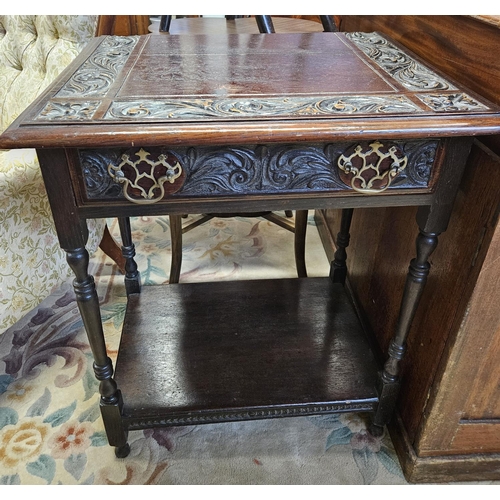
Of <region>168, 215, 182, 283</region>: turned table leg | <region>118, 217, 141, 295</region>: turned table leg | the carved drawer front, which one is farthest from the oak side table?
<region>168, 215, 182, 283</region>: turned table leg

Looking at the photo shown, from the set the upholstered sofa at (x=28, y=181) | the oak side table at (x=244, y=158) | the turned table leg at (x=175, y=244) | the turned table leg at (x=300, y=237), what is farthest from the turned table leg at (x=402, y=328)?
the upholstered sofa at (x=28, y=181)

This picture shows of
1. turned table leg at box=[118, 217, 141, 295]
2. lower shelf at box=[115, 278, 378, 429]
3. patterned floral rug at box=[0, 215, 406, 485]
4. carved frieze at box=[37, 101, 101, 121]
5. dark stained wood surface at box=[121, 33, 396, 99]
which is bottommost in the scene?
patterned floral rug at box=[0, 215, 406, 485]

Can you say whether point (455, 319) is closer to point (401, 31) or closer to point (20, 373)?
point (401, 31)

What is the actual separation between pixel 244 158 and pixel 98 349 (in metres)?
0.42

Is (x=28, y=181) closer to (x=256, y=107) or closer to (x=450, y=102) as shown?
(x=256, y=107)

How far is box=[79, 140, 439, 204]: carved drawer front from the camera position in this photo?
54 cm

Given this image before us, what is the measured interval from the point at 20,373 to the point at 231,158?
0.84 metres

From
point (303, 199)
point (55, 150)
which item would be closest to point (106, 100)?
point (55, 150)

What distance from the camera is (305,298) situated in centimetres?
108

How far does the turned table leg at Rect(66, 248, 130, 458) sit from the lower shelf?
4cm

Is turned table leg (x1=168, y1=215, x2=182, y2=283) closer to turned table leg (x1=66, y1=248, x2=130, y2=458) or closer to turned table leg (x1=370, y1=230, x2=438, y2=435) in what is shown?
turned table leg (x1=66, y1=248, x2=130, y2=458)

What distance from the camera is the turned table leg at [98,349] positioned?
62 cm

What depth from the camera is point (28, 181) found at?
90cm

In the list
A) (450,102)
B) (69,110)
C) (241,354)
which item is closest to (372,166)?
(450,102)
